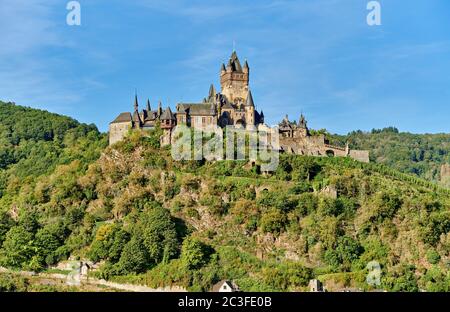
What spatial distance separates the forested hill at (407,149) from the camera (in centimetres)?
15050

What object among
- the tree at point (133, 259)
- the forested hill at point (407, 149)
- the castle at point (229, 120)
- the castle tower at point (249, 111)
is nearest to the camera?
the tree at point (133, 259)

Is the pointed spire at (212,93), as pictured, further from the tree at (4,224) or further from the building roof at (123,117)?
the tree at (4,224)

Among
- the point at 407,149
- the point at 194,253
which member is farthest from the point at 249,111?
the point at 407,149

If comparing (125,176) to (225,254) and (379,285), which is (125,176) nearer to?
(225,254)

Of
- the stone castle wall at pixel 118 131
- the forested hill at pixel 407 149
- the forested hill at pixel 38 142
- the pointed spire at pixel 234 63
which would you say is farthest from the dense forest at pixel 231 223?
the forested hill at pixel 407 149

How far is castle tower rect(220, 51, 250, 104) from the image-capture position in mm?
83312

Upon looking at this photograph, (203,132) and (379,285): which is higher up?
(203,132)

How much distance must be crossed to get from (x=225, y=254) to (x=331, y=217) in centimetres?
812

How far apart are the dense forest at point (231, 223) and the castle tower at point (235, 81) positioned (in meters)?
9.78

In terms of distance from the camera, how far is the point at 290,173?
7250 centimetres

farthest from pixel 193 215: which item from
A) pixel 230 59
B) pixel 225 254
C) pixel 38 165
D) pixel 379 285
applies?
pixel 38 165

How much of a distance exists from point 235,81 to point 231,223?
19246mm

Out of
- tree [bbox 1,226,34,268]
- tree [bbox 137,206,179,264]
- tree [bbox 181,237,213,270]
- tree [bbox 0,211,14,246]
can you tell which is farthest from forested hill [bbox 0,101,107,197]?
tree [bbox 181,237,213,270]

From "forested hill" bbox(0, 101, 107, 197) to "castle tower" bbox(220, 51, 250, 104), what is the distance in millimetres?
11909
